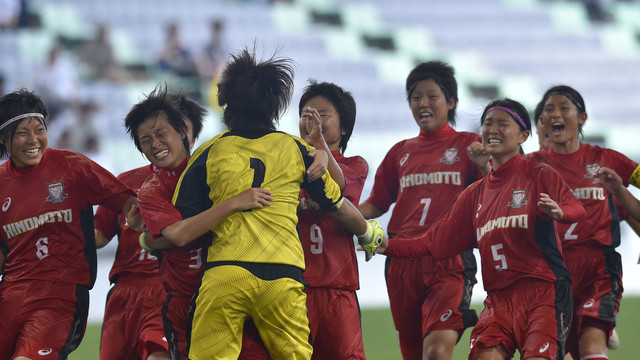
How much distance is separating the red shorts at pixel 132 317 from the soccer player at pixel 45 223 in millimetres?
271

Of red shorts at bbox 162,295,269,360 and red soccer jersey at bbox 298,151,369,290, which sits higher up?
red soccer jersey at bbox 298,151,369,290

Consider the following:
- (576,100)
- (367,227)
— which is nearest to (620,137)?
(576,100)

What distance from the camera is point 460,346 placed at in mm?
8539

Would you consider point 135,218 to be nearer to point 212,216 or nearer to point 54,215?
point 54,215

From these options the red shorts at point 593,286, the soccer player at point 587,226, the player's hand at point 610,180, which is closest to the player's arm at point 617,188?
the player's hand at point 610,180

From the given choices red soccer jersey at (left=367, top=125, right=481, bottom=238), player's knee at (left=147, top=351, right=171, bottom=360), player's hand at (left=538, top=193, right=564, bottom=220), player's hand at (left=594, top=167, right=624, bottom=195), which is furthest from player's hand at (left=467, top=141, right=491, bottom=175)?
player's knee at (left=147, top=351, right=171, bottom=360)

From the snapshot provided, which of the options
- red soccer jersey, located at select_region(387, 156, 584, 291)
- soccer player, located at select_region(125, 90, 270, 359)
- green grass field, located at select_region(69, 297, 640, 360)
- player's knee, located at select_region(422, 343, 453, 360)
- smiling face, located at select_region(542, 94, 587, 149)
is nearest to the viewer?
soccer player, located at select_region(125, 90, 270, 359)

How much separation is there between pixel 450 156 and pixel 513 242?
48.9 inches

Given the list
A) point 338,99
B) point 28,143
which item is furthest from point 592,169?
point 28,143

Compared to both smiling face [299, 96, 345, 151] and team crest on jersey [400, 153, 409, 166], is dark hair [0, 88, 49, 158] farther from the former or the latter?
team crest on jersey [400, 153, 409, 166]

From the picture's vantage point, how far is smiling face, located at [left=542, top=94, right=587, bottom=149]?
631 cm

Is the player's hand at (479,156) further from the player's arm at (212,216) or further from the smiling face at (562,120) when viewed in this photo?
the player's arm at (212,216)

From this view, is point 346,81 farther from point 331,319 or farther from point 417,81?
point 331,319

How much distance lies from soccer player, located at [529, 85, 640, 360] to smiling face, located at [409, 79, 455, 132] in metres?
0.77
